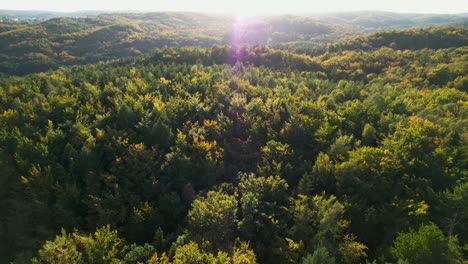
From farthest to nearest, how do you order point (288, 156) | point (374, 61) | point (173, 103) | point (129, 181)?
1. point (374, 61)
2. point (173, 103)
3. point (288, 156)
4. point (129, 181)

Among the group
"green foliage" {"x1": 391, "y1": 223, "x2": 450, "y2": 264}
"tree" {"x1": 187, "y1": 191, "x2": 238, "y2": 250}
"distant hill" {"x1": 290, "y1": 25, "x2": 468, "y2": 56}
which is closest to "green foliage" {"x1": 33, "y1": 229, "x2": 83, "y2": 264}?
"tree" {"x1": 187, "y1": 191, "x2": 238, "y2": 250}

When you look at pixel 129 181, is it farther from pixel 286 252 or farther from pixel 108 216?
pixel 286 252

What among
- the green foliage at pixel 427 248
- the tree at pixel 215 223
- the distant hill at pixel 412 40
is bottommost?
the tree at pixel 215 223

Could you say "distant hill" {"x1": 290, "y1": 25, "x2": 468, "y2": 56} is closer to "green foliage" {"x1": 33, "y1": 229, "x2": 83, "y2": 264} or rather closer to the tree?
the tree

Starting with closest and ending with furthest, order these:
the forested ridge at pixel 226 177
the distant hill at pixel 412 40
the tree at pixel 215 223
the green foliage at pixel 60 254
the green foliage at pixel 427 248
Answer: the green foliage at pixel 427 248 → the green foliage at pixel 60 254 → the forested ridge at pixel 226 177 → the tree at pixel 215 223 → the distant hill at pixel 412 40

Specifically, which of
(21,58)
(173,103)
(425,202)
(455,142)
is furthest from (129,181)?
(21,58)

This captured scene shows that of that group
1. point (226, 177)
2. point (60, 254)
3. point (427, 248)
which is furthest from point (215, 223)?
point (427, 248)

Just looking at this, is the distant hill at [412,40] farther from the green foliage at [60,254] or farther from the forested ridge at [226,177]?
the green foliage at [60,254]

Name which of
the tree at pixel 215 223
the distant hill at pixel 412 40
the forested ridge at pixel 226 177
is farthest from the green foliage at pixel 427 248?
the distant hill at pixel 412 40
